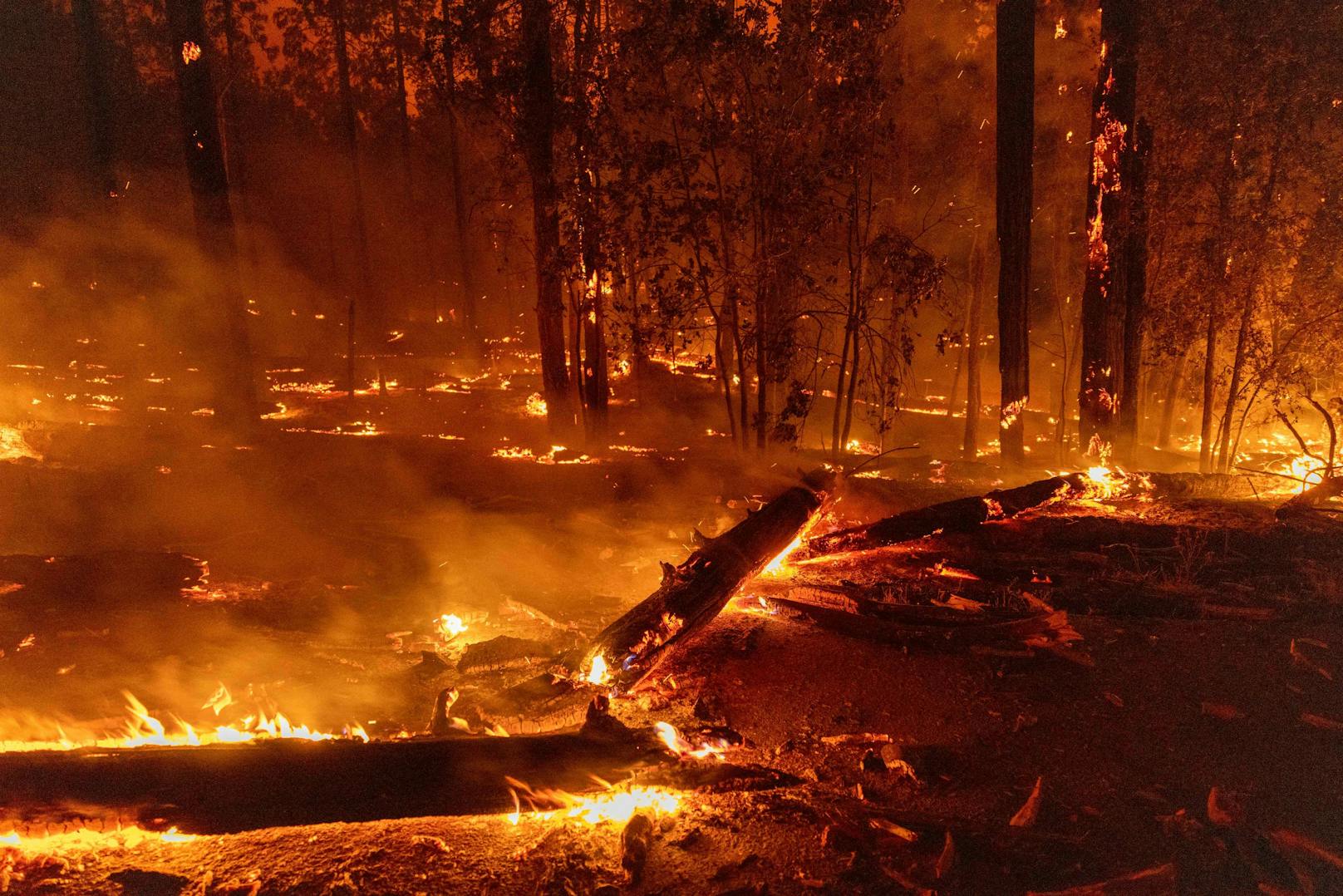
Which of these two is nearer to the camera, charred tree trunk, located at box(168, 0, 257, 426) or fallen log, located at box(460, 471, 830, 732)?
fallen log, located at box(460, 471, 830, 732)

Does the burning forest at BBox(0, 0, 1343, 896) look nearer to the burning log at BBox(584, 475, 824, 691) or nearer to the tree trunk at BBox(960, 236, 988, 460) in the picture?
the burning log at BBox(584, 475, 824, 691)

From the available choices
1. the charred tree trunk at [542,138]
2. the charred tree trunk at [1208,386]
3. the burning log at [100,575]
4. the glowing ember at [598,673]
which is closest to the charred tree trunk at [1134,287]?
the charred tree trunk at [1208,386]

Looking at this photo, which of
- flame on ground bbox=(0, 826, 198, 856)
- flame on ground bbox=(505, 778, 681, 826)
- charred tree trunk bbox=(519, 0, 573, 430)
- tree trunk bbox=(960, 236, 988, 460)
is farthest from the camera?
tree trunk bbox=(960, 236, 988, 460)

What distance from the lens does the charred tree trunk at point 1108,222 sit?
41.4ft

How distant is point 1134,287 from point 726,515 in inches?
352

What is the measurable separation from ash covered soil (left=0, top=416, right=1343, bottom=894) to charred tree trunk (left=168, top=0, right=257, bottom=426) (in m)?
4.22

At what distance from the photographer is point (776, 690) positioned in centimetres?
507

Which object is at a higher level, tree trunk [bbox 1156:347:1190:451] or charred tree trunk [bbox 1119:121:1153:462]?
charred tree trunk [bbox 1119:121:1153:462]

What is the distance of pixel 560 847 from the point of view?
369 cm

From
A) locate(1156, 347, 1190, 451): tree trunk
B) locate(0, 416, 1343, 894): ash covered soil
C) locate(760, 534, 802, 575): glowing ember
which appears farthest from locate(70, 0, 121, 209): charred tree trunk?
locate(1156, 347, 1190, 451): tree trunk

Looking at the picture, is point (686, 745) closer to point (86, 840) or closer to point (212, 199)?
point (86, 840)

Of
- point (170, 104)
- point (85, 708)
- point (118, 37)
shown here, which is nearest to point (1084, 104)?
point (85, 708)

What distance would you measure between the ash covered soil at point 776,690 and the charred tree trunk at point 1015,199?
5411mm

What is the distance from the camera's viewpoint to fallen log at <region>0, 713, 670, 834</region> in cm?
361
